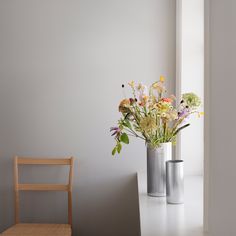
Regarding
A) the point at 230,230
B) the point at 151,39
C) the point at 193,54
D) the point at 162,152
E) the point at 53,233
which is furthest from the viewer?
the point at 151,39

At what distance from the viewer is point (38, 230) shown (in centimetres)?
252

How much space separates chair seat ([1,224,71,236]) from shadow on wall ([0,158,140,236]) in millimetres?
304

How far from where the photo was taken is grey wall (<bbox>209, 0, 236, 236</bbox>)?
2.95 feet

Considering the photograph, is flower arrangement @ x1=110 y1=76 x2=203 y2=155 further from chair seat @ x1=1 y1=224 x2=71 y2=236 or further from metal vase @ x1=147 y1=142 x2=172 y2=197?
chair seat @ x1=1 y1=224 x2=71 y2=236

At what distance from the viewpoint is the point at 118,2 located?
2826mm

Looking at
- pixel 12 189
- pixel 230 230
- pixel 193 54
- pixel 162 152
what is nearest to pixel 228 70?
pixel 230 230

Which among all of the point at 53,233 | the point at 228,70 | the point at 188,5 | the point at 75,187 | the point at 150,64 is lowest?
A: the point at 53,233

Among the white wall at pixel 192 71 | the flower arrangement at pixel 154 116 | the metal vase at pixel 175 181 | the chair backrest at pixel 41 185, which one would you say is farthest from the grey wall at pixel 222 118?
the chair backrest at pixel 41 185

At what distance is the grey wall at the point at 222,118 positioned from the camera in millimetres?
898

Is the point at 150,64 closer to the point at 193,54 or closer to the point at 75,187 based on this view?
the point at 193,54

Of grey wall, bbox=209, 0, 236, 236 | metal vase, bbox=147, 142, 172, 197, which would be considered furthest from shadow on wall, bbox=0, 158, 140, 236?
grey wall, bbox=209, 0, 236, 236

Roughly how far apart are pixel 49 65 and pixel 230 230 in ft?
7.18

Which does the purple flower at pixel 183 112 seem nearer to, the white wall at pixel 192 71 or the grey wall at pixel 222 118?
the white wall at pixel 192 71

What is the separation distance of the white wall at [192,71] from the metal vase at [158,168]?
1.74ft
